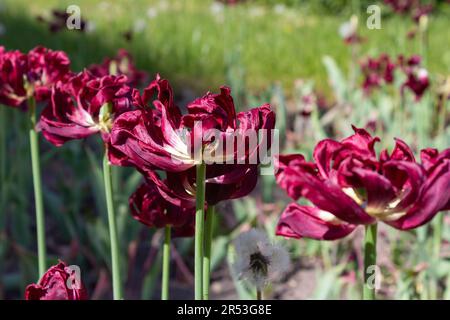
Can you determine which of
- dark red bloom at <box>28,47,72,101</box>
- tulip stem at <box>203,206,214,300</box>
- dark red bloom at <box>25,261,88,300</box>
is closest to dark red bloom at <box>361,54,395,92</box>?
dark red bloom at <box>28,47,72,101</box>

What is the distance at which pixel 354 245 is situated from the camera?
7.70ft

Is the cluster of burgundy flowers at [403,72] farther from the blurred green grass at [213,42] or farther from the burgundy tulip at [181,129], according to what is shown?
the burgundy tulip at [181,129]

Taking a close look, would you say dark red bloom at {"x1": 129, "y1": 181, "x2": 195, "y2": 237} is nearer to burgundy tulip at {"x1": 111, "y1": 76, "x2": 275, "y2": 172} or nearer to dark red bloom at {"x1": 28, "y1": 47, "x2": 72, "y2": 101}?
burgundy tulip at {"x1": 111, "y1": 76, "x2": 275, "y2": 172}

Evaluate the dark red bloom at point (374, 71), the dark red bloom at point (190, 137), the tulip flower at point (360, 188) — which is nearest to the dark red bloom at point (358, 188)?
the tulip flower at point (360, 188)

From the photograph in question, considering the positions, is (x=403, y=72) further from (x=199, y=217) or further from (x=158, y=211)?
(x=199, y=217)

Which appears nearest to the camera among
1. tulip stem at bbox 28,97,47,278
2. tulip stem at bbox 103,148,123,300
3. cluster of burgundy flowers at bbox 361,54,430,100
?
tulip stem at bbox 103,148,123,300

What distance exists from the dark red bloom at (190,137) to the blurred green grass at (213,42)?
9.42ft

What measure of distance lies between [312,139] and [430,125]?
657 millimetres

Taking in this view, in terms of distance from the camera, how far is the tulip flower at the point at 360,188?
76 cm

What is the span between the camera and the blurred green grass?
16.5 ft

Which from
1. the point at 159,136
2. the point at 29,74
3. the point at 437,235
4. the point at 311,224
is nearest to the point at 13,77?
the point at 29,74

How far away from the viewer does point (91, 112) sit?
3.82ft

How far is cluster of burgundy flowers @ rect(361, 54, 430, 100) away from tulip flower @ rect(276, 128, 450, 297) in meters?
1.81
